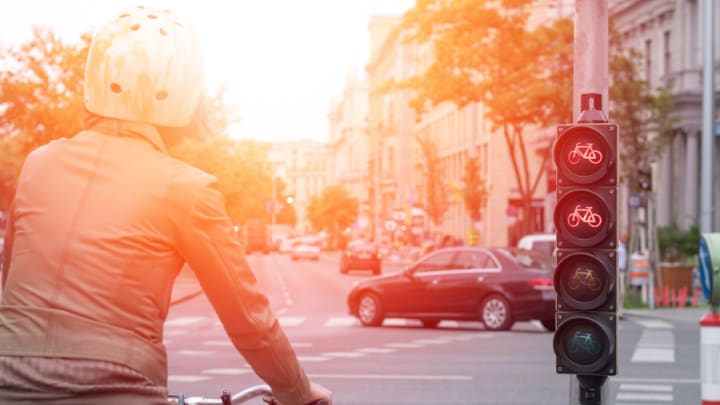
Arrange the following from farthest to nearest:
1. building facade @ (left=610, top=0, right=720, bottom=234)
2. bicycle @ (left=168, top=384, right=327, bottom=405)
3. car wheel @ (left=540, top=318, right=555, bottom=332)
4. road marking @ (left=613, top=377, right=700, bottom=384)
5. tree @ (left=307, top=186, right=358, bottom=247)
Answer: tree @ (left=307, top=186, right=358, bottom=247), building facade @ (left=610, top=0, right=720, bottom=234), car wheel @ (left=540, top=318, right=555, bottom=332), road marking @ (left=613, top=377, right=700, bottom=384), bicycle @ (left=168, top=384, right=327, bottom=405)

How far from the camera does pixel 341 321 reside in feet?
89.1

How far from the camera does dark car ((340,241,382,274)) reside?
58.7 m

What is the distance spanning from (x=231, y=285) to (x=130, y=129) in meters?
0.42

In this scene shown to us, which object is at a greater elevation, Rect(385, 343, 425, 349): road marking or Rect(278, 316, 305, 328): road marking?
Rect(278, 316, 305, 328): road marking

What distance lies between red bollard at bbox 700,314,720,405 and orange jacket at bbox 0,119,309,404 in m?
→ 4.63

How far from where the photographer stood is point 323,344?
2003 cm

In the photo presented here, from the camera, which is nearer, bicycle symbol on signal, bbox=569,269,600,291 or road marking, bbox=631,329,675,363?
bicycle symbol on signal, bbox=569,269,600,291

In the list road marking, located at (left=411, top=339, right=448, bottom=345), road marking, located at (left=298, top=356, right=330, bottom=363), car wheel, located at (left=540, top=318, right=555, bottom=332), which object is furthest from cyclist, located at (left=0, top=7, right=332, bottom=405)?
car wheel, located at (left=540, top=318, right=555, bottom=332)

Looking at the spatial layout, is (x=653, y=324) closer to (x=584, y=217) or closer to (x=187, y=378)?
(x=187, y=378)

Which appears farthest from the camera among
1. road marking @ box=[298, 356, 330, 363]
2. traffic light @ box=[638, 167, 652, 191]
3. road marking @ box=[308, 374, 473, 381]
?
traffic light @ box=[638, 167, 652, 191]

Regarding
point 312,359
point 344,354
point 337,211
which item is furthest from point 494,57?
point 337,211

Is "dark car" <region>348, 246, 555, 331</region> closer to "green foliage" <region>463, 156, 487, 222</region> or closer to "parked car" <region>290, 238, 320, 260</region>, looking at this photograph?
"green foliage" <region>463, 156, 487, 222</region>

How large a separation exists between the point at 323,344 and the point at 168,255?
1729 cm

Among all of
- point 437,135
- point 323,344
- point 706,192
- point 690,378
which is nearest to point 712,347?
point 690,378
